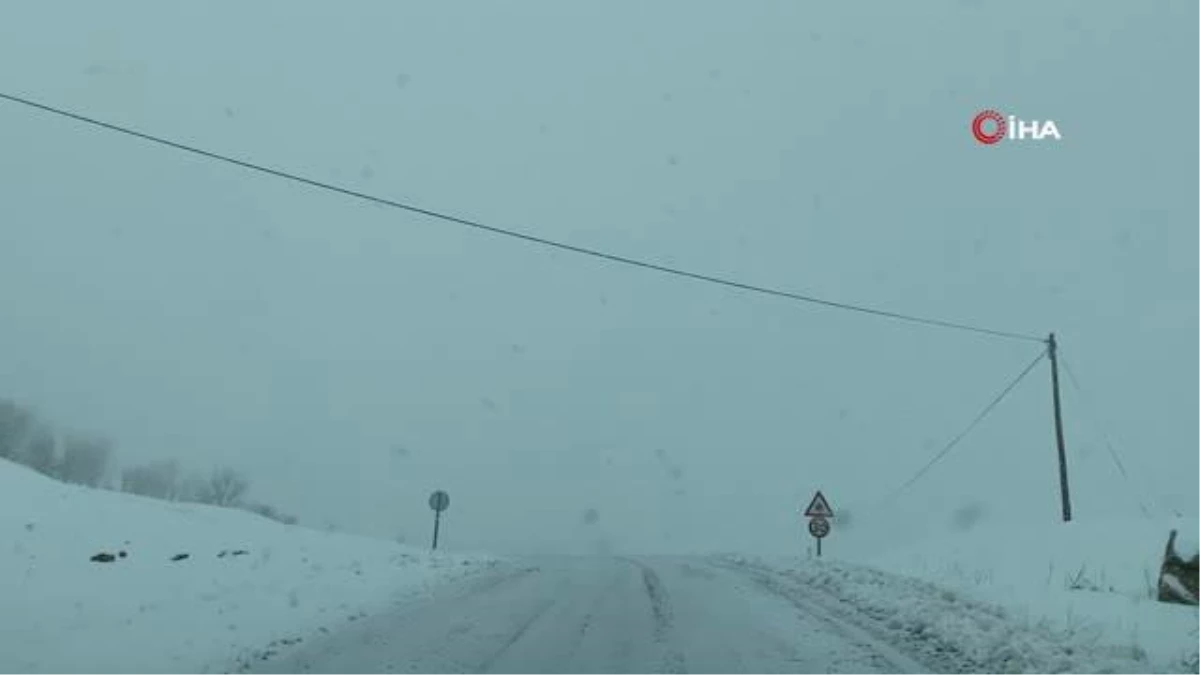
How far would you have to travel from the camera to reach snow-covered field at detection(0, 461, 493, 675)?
439 inches

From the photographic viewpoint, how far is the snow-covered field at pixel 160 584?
11.1m

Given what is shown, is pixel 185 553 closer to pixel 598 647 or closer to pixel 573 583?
pixel 573 583

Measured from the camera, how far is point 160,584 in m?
15.6

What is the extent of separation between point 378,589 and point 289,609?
139 inches

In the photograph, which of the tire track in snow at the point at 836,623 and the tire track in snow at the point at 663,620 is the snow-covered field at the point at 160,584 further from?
the tire track in snow at the point at 836,623

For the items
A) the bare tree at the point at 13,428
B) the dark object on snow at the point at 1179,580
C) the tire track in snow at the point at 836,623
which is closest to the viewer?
the tire track in snow at the point at 836,623

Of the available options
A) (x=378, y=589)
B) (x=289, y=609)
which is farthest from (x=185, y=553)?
(x=289, y=609)

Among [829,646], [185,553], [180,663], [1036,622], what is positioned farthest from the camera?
[185,553]

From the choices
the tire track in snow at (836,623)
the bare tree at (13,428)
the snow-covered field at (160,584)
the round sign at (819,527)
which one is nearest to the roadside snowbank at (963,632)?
the tire track in snow at (836,623)

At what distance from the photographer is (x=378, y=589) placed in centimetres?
1800

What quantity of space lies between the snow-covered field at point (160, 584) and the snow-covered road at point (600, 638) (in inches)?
30.5

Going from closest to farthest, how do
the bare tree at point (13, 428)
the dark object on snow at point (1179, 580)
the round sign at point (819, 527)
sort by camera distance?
the dark object on snow at point (1179, 580)
the round sign at point (819, 527)
the bare tree at point (13, 428)

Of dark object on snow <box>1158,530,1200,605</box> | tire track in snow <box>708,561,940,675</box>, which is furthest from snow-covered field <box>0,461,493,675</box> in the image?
dark object on snow <box>1158,530,1200,605</box>

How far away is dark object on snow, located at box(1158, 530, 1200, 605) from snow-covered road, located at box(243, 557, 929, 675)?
155 inches
